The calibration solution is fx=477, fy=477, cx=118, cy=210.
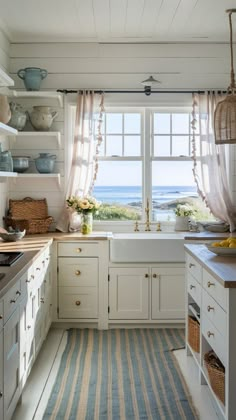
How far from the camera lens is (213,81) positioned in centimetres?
485

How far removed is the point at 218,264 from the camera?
274cm

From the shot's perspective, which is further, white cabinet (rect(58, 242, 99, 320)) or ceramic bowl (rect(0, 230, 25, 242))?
white cabinet (rect(58, 242, 99, 320))

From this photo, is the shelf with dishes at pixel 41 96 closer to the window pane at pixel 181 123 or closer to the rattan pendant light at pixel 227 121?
the window pane at pixel 181 123

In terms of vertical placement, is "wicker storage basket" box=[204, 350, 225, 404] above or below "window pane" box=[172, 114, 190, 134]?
below

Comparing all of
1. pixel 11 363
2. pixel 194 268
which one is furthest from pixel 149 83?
pixel 11 363

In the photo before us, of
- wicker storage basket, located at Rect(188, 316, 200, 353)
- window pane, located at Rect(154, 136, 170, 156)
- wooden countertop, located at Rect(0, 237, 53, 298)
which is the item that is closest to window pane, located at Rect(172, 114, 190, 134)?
window pane, located at Rect(154, 136, 170, 156)

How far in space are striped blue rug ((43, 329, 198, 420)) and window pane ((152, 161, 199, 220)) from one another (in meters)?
1.35

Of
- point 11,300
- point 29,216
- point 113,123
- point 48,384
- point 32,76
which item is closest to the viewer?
point 11,300

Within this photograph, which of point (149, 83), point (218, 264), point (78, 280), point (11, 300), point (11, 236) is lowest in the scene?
→ point (78, 280)

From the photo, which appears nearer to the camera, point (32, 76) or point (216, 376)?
point (216, 376)

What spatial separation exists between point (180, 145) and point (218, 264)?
2.51 metres

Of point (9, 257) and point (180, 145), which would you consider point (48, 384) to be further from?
point (180, 145)

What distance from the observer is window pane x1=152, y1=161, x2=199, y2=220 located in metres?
5.05

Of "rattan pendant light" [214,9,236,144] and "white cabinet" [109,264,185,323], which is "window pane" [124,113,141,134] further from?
"rattan pendant light" [214,9,236,144]
